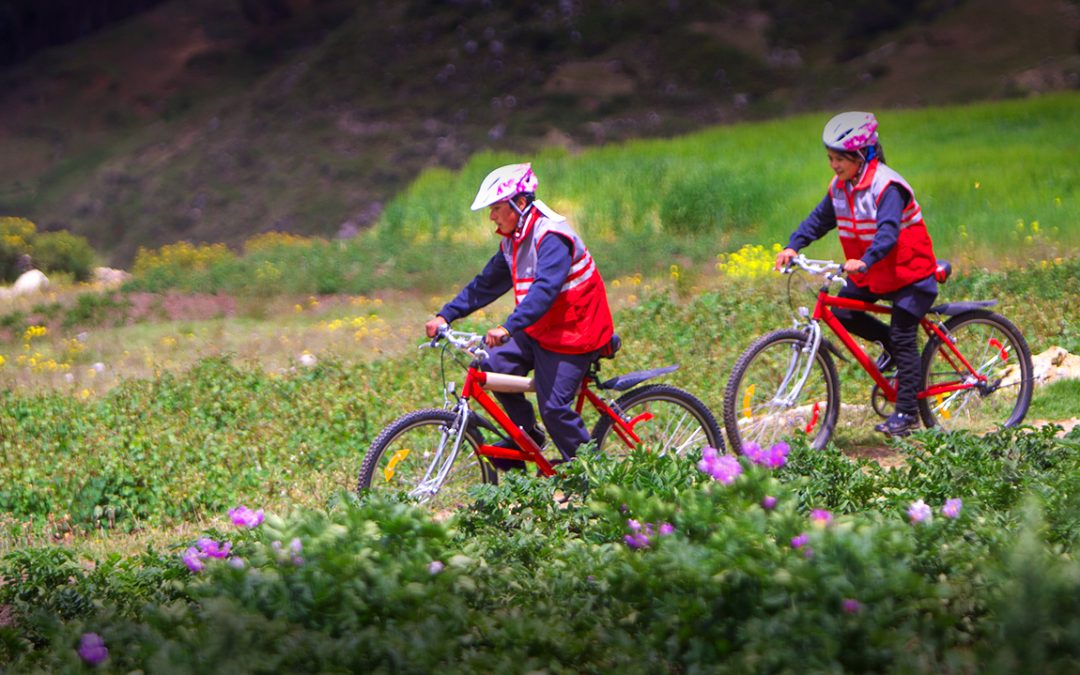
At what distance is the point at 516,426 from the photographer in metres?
5.75

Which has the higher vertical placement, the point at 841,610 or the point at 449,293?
the point at 841,610

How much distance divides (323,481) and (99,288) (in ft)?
37.7

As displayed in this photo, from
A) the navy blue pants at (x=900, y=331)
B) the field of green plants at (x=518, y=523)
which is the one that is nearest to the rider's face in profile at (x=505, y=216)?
the field of green plants at (x=518, y=523)

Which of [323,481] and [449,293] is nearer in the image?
[323,481]

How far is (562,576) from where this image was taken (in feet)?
12.6

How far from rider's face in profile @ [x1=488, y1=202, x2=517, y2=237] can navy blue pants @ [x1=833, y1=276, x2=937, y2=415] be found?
7.19 feet

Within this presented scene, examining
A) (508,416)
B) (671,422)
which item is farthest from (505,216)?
(671,422)

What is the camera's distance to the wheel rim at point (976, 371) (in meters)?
7.07

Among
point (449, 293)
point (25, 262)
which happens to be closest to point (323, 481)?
point (449, 293)

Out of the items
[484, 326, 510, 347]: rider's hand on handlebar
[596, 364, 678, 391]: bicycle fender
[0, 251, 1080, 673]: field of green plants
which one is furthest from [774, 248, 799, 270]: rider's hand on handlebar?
[484, 326, 510, 347]: rider's hand on handlebar

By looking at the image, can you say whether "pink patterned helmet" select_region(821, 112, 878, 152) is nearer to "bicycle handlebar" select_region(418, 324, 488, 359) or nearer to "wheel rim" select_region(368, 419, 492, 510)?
"bicycle handlebar" select_region(418, 324, 488, 359)

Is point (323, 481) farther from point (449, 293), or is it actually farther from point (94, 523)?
point (449, 293)

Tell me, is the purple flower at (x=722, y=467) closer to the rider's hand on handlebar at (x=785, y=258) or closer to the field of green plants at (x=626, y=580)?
the field of green plants at (x=626, y=580)

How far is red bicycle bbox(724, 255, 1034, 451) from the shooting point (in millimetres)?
6535
